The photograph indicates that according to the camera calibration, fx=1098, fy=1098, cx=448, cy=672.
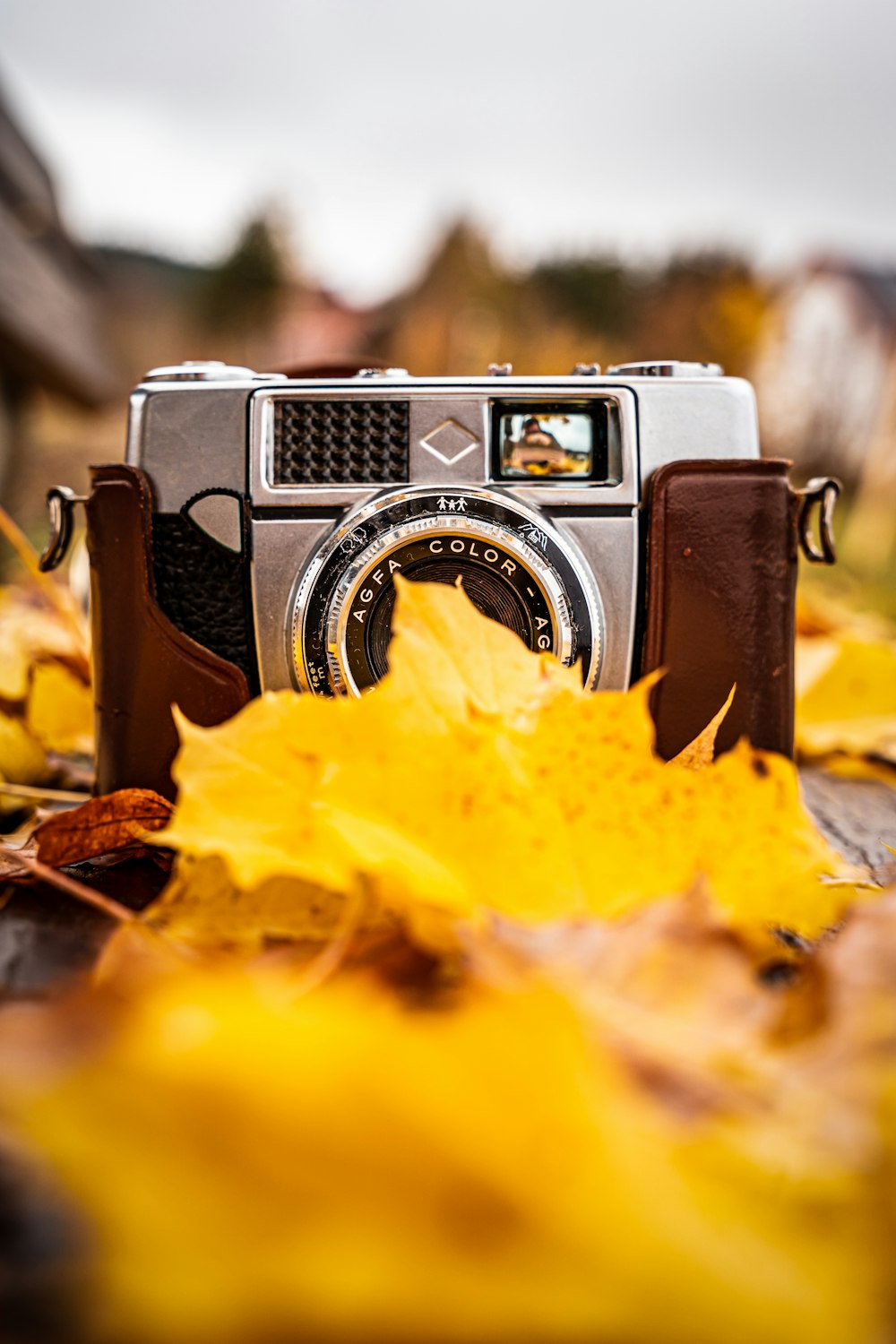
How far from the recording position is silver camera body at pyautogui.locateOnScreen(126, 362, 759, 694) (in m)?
0.55

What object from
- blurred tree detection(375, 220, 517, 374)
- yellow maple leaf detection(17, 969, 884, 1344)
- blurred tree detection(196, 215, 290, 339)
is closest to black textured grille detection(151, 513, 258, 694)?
yellow maple leaf detection(17, 969, 884, 1344)

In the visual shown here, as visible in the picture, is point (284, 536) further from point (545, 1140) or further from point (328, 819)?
point (545, 1140)

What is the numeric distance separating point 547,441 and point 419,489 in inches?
2.9

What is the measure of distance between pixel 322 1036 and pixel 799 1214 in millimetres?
101

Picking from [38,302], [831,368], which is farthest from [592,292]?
[38,302]

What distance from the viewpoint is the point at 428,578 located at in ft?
1.81

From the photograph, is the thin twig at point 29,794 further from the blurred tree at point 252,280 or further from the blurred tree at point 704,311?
the blurred tree at point 252,280

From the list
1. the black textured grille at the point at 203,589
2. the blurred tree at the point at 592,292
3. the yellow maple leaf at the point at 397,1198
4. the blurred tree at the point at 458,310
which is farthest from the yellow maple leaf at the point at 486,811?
the blurred tree at the point at 592,292

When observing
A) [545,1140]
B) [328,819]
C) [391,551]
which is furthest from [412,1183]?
[391,551]

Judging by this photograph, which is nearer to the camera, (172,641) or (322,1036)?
(322,1036)

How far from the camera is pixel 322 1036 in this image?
19cm

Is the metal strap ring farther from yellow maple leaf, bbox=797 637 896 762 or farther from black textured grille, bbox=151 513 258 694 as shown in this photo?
black textured grille, bbox=151 513 258 694

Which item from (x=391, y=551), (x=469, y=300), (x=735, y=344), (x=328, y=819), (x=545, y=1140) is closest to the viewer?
(x=545, y=1140)

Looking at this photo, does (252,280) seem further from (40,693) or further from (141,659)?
(141,659)
